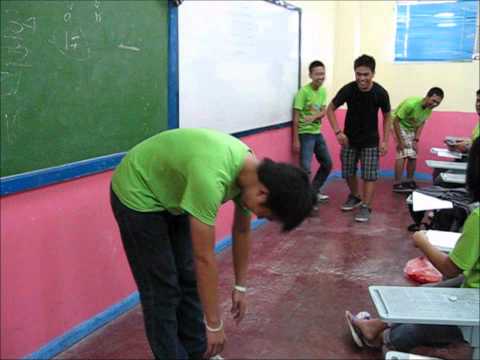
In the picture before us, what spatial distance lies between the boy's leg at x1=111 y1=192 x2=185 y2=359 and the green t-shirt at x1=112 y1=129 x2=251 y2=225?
0.15ft

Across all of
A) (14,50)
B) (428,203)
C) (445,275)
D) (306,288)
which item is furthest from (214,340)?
(428,203)

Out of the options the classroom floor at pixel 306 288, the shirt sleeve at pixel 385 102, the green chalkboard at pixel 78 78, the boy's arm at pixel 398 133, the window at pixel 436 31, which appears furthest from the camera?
the window at pixel 436 31

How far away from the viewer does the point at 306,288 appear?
3104 mm

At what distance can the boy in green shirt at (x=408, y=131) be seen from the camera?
5473 millimetres

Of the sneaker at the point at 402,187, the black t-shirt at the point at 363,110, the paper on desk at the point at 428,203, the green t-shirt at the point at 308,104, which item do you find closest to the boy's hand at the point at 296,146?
the green t-shirt at the point at 308,104

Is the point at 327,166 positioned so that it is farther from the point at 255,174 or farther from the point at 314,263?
the point at 255,174

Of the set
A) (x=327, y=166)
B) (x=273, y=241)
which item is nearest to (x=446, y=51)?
(x=327, y=166)

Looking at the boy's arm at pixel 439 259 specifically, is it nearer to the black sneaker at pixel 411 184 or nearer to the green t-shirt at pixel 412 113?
the green t-shirt at pixel 412 113

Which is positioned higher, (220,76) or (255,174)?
(220,76)

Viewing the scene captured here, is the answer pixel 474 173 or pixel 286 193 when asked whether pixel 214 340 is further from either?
pixel 474 173

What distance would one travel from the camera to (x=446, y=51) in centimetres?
609

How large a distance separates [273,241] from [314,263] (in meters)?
0.56

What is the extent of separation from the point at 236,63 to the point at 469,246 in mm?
2447

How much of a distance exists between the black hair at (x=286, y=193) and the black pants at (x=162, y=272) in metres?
0.48
